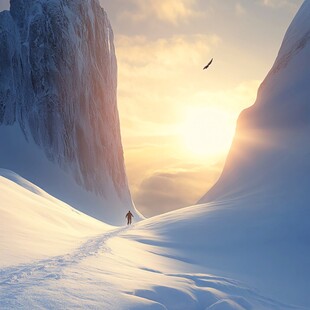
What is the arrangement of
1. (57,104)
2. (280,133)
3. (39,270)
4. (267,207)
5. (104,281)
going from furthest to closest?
(57,104) → (280,133) → (267,207) → (39,270) → (104,281)

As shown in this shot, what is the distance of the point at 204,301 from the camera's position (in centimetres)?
623

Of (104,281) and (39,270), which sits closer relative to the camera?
(104,281)

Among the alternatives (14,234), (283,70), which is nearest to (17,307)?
(14,234)

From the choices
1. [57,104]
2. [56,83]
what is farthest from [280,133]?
[56,83]

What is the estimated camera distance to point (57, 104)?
211 ft

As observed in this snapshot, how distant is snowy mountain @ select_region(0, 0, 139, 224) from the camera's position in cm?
5931

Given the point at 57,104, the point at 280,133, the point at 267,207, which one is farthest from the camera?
the point at 57,104

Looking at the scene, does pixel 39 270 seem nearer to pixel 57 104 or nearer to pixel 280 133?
pixel 280 133

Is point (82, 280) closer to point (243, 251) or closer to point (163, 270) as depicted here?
point (163, 270)

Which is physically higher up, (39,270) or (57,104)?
A: (57,104)

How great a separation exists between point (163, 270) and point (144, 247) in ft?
10.00

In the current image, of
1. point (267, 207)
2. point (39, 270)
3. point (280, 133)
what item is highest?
point (280, 133)

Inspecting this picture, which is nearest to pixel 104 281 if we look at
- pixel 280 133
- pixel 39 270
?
pixel 39 270

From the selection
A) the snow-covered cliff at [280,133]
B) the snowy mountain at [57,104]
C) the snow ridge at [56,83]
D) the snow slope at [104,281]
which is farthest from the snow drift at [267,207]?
the snow ridge at [56,83]
